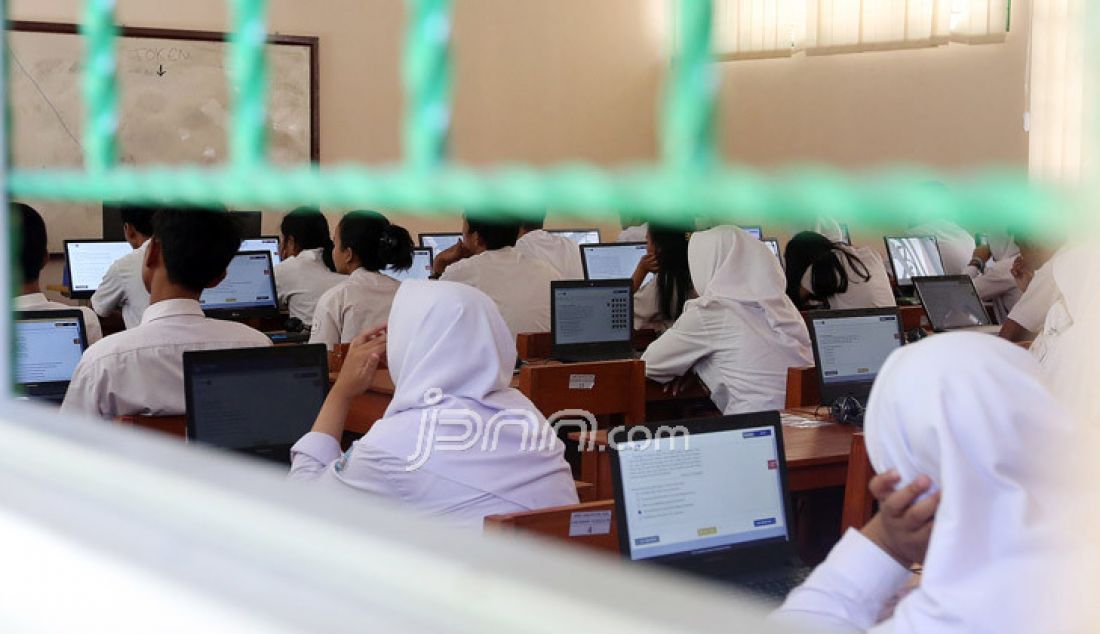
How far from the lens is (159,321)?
366 centimetres

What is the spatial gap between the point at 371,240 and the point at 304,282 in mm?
1521

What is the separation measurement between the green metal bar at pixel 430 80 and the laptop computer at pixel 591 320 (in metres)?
5.01

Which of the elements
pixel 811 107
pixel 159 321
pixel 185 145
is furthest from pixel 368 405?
pixel 811 107

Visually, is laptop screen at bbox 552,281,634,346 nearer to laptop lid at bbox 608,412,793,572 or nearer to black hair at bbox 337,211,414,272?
black hair at bbox 337,211,414,272

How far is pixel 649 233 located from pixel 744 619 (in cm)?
630

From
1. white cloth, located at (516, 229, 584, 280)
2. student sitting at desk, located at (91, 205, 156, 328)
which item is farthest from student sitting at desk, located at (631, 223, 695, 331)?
student sitting at desk, located at (91, 205, 156, 328)

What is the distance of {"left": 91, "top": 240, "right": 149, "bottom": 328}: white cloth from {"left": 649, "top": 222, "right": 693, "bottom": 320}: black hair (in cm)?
237

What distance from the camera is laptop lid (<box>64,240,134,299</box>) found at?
7.49 meters

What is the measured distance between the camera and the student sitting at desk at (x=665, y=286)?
621 cm

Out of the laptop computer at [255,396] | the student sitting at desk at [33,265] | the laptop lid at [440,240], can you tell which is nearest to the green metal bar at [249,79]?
the laptop computer at [255,396]

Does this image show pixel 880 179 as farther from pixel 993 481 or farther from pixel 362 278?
pixel 362 278

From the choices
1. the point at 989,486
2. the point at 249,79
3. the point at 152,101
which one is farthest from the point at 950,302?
the point at 249,79

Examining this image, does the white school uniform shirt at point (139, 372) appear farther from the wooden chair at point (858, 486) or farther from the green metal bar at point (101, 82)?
the green metal bar at point (101, 82)

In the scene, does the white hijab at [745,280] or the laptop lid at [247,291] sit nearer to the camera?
the white hijab at [745,280]
